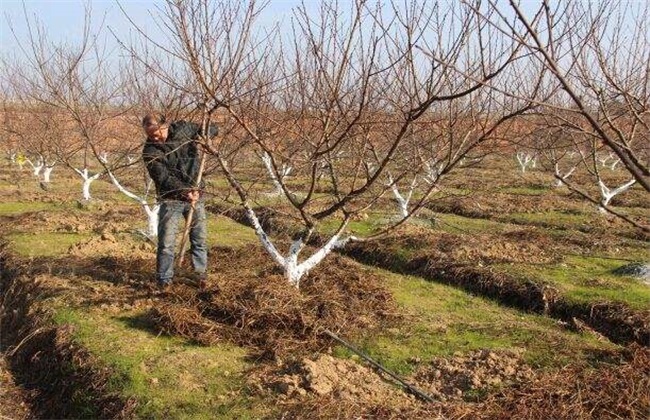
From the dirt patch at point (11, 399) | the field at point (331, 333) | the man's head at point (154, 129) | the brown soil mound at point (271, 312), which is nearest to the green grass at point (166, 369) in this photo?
the field at point (331, 333)

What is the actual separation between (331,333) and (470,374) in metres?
1.19

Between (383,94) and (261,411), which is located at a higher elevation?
(383,94)

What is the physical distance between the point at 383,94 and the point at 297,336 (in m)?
2.33

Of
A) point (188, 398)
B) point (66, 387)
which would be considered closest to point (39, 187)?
point (66, 387)

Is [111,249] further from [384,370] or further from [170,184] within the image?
[384,370]

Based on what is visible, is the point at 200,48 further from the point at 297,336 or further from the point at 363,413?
the point at 363,413

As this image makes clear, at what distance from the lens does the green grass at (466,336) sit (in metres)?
4.76

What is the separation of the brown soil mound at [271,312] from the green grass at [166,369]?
0.16 m

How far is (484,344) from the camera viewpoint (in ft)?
16.5

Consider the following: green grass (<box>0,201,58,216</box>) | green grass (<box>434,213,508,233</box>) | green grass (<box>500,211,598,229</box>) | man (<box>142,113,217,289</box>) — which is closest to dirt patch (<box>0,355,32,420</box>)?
man (<box>142,113,217,289</box>)

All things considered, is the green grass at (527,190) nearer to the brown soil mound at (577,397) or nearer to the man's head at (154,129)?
the man's head at (154,129)

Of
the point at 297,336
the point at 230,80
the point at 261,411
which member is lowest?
the point at 261,411

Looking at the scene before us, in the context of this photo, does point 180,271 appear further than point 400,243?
No

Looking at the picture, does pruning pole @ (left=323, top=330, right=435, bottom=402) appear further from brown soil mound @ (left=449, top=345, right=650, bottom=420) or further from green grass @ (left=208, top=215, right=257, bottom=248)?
green grass @ (left=208, top=215, right=257, bottom=248)
